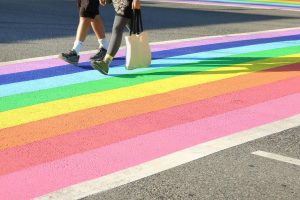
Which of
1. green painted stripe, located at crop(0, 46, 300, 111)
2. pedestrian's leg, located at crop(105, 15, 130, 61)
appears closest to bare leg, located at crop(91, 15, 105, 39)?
pedestrian's leg, located at crop(105, 15, 130, 61)

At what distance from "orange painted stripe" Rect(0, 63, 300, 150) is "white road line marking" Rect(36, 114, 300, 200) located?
42.9 inches

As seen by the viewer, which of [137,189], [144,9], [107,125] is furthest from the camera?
[144,9]

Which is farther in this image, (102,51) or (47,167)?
(102,51)

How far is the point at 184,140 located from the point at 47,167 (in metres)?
1.29

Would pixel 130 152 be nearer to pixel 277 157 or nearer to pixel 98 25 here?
pixel 277 157

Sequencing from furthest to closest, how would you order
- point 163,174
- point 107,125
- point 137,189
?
point 107,125 → point 163,174 → point 137,189

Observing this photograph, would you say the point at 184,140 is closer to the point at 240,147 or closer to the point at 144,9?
the point at 240,147

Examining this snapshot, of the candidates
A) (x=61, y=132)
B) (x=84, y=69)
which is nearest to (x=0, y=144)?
(x=61, y=132)

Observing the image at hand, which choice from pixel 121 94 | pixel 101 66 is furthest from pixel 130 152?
pixel 101 66

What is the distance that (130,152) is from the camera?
14.6ft

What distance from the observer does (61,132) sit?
496 cm

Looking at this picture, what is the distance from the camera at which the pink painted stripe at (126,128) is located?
4348 millimetres

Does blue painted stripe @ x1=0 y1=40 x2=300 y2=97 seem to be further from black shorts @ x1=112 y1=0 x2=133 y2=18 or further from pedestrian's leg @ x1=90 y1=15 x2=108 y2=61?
black shorts @ x1=112 y1=0 x2=133 y2=18

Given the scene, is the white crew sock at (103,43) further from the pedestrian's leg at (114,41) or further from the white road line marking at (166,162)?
the white road line marking at (166,162)
